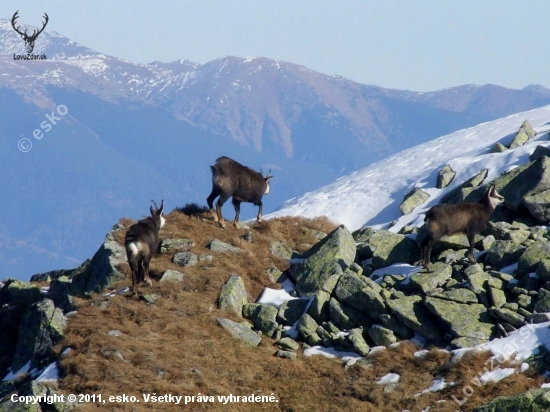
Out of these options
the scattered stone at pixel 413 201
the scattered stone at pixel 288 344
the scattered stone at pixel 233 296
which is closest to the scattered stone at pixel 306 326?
the scattered stone at pixel 288 344

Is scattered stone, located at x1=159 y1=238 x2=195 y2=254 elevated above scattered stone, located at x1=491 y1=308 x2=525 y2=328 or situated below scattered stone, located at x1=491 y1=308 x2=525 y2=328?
above

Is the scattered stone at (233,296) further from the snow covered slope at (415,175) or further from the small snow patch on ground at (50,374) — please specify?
the snow covered slope at (415,175)

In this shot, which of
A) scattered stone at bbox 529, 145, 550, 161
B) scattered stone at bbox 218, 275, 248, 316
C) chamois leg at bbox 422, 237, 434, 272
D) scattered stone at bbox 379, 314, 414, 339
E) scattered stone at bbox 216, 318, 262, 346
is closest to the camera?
scattered stone at bbox 379, 314, 414, 339

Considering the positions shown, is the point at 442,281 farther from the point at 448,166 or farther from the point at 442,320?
the point at 448,166

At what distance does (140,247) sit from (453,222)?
35.5ft

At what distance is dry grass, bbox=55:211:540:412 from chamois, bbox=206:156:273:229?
6623 millimetres

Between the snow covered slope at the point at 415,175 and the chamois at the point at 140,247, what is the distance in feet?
56.4

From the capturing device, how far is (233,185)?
1148 inches

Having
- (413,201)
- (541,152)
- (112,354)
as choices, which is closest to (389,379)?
(112,354)

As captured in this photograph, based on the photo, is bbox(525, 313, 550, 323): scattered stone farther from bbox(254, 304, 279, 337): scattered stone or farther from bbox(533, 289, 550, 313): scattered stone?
bbox(254, 304, 279, 337): scattered stone

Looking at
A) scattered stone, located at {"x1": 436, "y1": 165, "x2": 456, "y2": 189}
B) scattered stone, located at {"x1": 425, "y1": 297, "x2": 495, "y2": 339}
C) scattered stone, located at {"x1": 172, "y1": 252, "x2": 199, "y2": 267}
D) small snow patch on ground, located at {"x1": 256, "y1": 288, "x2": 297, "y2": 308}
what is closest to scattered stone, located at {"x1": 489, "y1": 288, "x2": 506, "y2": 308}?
scattered stone, located at {"x1": 425, "y1": 297, "x2": 495, "y2": 339}

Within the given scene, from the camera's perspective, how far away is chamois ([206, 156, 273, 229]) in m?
28.4

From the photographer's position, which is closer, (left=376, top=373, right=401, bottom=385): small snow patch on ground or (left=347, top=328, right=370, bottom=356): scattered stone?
(left=376, top=373, right=401, bottom=385): small snow patch on ground

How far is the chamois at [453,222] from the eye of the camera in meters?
23.1
